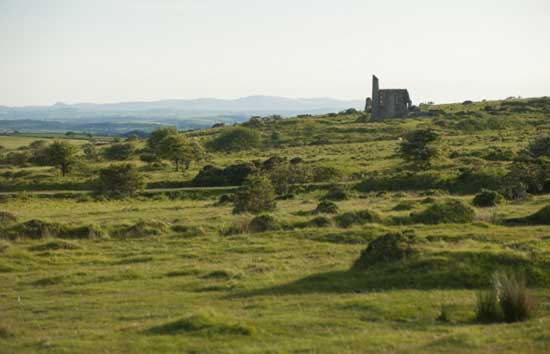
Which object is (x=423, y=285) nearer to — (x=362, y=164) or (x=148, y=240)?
(x=148, y=240)

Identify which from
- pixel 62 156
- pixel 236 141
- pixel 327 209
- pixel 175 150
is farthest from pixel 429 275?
pixel 236 141

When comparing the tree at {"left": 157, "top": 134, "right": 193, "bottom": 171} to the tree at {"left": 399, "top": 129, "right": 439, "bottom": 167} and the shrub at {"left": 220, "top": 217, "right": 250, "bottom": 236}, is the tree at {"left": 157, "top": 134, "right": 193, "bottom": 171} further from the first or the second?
the shrub at {"left": 220, "top": 217, "right": 250, "bottom": 236}

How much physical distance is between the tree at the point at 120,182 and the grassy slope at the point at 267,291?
1087 inches

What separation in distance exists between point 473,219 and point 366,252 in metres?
9.71

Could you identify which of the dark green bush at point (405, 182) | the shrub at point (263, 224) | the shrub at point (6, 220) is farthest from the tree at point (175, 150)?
the shrub at point (263, 224)

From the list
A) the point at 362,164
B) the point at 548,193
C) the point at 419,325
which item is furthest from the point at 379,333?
the point at 362,164

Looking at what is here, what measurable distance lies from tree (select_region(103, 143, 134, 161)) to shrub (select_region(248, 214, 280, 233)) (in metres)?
75.4

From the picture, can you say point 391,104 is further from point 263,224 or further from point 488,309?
point 488,309

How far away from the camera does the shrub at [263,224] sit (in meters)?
27.1

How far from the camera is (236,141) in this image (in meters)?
105

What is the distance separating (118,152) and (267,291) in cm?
9057

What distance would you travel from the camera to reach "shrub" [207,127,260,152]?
342ft

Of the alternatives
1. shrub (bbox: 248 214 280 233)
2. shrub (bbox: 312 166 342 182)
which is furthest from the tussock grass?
shrub (bbox: 312 166 342 182)

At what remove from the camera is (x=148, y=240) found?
25.8 metres
